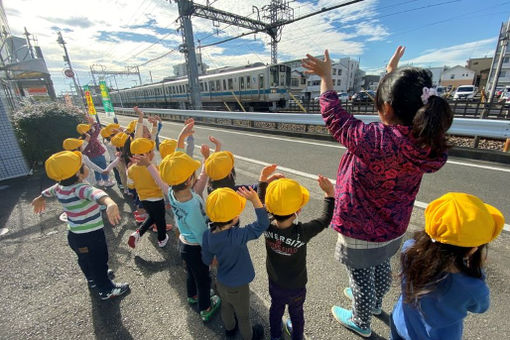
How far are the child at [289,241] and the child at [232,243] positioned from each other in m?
0.12

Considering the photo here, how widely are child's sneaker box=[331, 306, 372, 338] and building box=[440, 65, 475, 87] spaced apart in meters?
66.9

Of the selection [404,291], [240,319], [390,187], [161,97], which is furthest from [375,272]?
[161,97]

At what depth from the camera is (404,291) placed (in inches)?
45.1

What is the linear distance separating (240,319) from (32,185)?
6.24 m

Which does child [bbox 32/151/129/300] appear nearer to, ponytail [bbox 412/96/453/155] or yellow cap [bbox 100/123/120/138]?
ponytail [bbox 412/96/453/155]

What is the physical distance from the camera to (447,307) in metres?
1.01

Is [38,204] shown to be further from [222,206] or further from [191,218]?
[222,206]

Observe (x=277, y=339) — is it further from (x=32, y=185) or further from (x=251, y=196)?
(x=32, y=185)

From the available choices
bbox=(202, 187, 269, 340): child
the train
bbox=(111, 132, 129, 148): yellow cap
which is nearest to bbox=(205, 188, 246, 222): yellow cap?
bbox=(202, 187, 269, 340): child

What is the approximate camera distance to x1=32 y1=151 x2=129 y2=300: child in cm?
192

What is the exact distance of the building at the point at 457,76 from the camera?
5081 cm

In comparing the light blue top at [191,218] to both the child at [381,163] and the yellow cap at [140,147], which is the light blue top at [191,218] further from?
the child at [381,163]

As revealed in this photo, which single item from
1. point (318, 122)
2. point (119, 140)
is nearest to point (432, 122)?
point (119, 140)

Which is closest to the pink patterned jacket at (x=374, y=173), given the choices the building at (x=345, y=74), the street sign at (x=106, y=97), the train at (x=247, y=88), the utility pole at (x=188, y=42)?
the street sign at (x=106, y=97)
